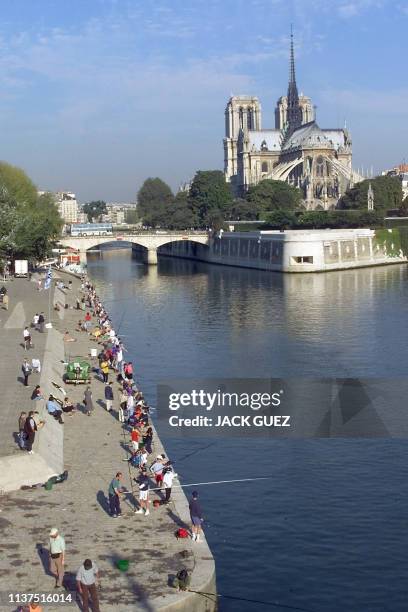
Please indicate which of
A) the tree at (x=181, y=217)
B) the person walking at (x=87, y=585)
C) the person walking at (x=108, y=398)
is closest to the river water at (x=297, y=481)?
the person walking at (x=108, y=398)

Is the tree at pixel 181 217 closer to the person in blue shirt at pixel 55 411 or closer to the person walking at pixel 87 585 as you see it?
the person in blue shirt at pixel 55 411

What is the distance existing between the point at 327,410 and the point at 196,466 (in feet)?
21.9

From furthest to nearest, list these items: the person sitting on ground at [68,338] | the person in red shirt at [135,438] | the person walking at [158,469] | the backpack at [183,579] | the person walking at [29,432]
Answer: the person sitting on ground at [68,338] < the person in red shirt at [135,438] < the person walking at [29,432] < the person walking at [158,469] < the backpack at [183,579]

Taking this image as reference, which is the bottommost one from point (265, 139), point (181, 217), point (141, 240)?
point (141, 240)

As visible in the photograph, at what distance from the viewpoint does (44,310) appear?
4719 cm

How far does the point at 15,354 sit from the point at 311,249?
56.9 m

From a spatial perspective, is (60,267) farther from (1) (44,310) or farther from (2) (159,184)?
(2) (159,184)

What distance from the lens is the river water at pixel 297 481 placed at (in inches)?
654

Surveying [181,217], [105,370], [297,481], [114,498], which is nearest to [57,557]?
[114,498]

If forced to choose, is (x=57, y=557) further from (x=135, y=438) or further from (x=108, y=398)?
(x=108, y=398)

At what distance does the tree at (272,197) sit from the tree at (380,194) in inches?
360

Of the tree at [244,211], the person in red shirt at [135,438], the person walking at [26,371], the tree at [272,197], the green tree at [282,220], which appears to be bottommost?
the person in red shirt at [135,438]

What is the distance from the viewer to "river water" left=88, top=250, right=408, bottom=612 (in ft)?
54.5

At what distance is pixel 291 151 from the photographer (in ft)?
543
